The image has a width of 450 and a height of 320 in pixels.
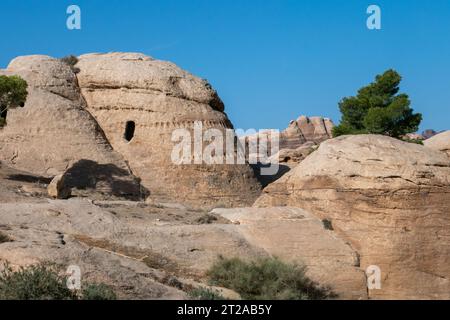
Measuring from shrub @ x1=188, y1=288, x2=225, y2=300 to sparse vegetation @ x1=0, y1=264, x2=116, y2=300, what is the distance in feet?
5.33

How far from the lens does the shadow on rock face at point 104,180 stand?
75.9 feet

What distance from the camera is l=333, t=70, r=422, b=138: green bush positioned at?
99.0 feet

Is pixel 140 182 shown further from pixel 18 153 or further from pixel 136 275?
pixel 136 275

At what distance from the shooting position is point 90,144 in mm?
24453

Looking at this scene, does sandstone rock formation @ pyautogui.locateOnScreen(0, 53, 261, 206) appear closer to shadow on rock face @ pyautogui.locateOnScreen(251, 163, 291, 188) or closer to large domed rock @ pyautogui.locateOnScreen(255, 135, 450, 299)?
shadow on rock face @ pyautogui.locateOnScreen(251, 163, 291, 188)

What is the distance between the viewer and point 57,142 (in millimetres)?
24031

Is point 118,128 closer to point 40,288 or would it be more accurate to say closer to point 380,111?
point 380,111

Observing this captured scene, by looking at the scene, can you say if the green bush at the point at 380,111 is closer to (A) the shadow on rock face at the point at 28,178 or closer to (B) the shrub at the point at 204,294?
(A) the shadow on rock face at the point at 28,178

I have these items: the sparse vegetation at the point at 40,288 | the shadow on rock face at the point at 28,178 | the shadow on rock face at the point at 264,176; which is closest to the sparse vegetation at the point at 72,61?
the shadow on rock face at the point at 28,178

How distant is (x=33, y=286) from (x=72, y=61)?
17502 millimetres

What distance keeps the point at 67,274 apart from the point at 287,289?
13.2 feet

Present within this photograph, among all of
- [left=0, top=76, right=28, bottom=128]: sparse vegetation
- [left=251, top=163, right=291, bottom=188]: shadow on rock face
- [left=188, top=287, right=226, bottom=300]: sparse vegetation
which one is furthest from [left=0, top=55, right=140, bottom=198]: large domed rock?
[left=188, top=287, right=226, bottom=300]: sparse vegetation

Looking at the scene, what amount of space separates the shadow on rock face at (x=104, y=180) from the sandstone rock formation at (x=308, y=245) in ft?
22.4
